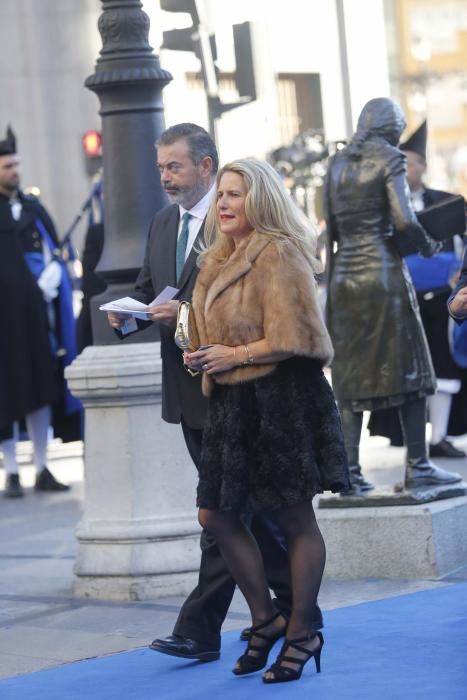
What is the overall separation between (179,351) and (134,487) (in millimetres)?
1485

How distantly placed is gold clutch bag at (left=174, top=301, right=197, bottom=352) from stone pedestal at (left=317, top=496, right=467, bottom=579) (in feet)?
6.66

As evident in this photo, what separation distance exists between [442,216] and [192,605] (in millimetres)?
2556

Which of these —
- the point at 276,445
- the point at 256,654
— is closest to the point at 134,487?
the point at 256,654

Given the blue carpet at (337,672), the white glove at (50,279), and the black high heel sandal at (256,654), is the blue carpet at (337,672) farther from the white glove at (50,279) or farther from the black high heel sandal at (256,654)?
the white glove at (50,279)

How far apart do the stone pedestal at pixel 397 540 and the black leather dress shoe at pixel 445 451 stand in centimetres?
368

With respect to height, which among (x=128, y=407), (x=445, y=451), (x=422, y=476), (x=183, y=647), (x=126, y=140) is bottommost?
(x=445, y=451)

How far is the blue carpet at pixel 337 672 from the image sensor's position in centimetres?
525

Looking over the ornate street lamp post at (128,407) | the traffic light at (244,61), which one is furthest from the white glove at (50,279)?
the ornate street lamp post at (128,407)

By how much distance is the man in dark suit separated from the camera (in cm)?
574

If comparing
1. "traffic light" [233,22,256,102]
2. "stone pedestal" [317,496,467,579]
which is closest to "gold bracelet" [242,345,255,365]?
"stone pedestal" [317,496,467,579]

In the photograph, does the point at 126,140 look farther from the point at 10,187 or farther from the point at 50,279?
the point at 50,279

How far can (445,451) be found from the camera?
11148 millimetres

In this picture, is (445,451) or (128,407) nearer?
(128,407)

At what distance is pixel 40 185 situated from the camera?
2459cm
